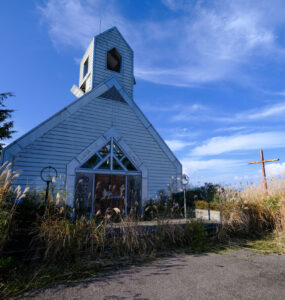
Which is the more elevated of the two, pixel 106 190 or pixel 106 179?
pixel 106 179

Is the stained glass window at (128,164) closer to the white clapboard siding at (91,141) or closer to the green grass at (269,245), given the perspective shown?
the white clapboard siding at (91,141)

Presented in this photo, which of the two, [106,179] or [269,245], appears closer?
[269,245]

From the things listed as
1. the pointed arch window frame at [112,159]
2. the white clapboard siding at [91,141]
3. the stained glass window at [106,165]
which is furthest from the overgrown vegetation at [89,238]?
the stained glass window at [106,165]

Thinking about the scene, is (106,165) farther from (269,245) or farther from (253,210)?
(269,245)

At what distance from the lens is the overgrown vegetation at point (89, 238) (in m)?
3.37

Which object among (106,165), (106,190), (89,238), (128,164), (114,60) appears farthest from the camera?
(114,60)

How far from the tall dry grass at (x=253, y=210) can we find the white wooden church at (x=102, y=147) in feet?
11.7

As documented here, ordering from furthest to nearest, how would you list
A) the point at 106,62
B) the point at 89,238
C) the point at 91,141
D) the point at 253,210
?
the point at 106,62, the point at 91,141, the point at 253,210, the point at 89,238

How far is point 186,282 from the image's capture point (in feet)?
9.94

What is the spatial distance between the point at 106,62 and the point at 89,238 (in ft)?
32.6

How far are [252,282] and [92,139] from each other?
7705 millimetres

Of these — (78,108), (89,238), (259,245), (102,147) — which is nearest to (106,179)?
(102,147)

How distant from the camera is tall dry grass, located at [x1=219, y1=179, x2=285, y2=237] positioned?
5.96 metres

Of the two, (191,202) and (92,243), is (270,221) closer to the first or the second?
(191,202)
